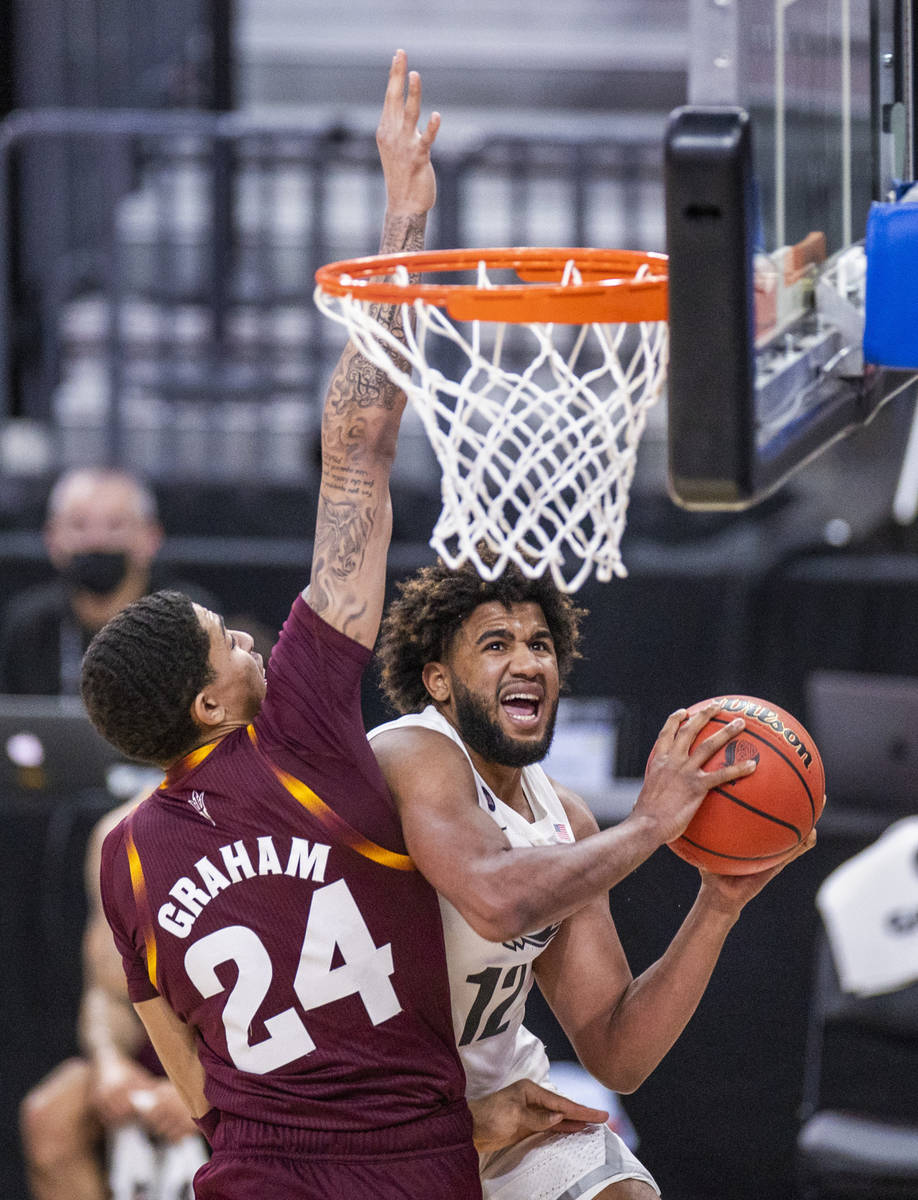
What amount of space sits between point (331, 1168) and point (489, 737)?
80 cm

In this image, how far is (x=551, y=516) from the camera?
10.5ft

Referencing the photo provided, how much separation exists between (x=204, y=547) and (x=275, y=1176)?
471 centimetres

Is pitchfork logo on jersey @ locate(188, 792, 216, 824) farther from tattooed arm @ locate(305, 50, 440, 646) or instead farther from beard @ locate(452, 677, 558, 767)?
beard @ locate(452, 677, 558, 767)

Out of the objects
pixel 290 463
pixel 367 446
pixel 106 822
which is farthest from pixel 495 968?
pixel 290 463

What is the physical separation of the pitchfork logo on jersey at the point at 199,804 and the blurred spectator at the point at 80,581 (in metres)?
3.24

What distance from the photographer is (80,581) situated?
6.24 meters

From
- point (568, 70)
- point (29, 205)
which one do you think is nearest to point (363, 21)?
point (568, 70)

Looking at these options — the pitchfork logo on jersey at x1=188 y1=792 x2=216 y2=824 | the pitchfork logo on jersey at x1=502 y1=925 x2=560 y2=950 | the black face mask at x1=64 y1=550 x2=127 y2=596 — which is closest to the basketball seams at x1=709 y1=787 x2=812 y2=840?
the pitchfork logo on jersey at x1=502 y1=925 x2=560 y2=950

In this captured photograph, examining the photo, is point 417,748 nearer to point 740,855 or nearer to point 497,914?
point 497,914

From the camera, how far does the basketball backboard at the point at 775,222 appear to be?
2.21 metres

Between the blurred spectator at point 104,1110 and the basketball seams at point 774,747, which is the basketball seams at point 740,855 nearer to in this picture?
the basketball seams at point 774,747

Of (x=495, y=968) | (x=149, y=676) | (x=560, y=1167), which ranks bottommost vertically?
(x=560, y=1167)

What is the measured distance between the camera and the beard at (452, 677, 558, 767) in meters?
3.06

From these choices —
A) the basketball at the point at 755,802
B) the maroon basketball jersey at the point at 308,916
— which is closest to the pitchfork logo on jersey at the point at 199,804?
the maroon basketball jersey at the point at 308,916
